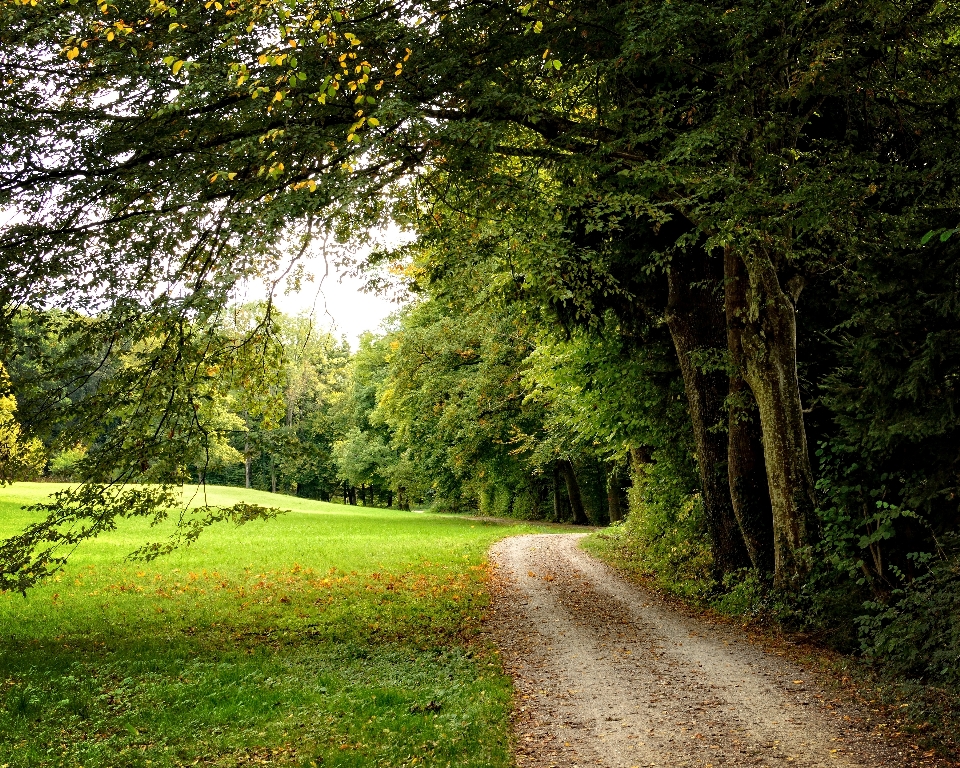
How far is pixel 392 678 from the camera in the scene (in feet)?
27.3

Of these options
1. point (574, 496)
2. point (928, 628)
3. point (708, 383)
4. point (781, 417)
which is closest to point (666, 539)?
point (708, 383)

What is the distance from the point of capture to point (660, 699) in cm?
757

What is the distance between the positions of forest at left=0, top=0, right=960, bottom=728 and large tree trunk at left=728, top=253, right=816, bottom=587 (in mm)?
41

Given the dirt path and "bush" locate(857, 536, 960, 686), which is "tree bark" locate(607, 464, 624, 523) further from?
"bush" locate(857, 536, 960, 686)

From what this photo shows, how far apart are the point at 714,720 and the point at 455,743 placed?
2.54m

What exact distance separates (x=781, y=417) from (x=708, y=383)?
2.58m

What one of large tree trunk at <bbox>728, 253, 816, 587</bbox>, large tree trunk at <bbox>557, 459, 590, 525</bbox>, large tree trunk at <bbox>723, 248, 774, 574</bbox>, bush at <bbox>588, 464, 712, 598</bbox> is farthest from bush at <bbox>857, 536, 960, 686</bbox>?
large tree trunk at <bbox>557, 459, 590, 525</bbox>

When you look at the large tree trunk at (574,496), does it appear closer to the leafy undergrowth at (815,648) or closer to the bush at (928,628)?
the leafy undergrowth at (815,648)

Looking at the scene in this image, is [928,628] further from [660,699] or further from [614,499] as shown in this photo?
[614,499]

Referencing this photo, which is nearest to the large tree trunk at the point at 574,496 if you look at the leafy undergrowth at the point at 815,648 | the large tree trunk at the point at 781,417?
the leafy undergrowth at the point at 815,648

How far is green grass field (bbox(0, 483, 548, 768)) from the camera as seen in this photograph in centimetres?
621

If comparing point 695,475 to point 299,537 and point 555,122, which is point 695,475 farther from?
point 299,537

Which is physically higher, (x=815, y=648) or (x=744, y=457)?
(x=744, y=457)

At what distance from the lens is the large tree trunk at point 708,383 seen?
12977 mm
